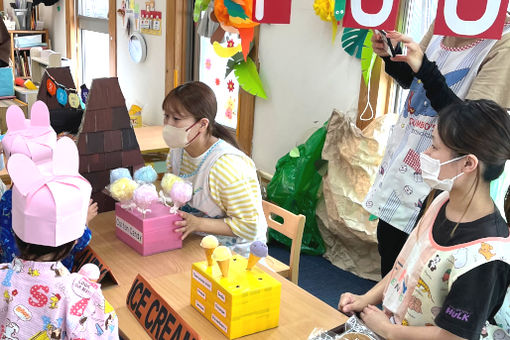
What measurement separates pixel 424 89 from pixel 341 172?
5.16ft

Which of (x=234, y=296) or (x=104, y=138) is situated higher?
(x=104, y=138)

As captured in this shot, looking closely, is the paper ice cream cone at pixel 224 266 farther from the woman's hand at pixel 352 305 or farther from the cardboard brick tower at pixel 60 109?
the cardboard brick tower at pixel 60 109

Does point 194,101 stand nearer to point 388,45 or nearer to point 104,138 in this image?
point 104,138

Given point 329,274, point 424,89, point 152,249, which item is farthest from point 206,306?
point 329,274

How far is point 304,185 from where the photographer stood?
3516mm

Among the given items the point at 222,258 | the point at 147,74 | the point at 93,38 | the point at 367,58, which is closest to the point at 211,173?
the point at 222,258

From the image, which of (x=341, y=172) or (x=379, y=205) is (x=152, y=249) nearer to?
(x=379, y=205)

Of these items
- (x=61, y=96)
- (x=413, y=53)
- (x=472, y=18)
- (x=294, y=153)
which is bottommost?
(x=294, y=153)

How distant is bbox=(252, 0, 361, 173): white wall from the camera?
3393 millimetres

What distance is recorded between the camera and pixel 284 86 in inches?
149

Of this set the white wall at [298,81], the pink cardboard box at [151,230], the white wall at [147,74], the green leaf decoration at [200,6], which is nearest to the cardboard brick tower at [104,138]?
the pink cardboard box at [151,230]

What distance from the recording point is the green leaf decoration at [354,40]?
3.17 metres

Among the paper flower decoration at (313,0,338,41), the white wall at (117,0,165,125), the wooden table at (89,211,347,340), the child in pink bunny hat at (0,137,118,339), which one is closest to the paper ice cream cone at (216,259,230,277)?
the wooden table at (89,211,347,340)

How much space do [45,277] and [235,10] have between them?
1.79m
